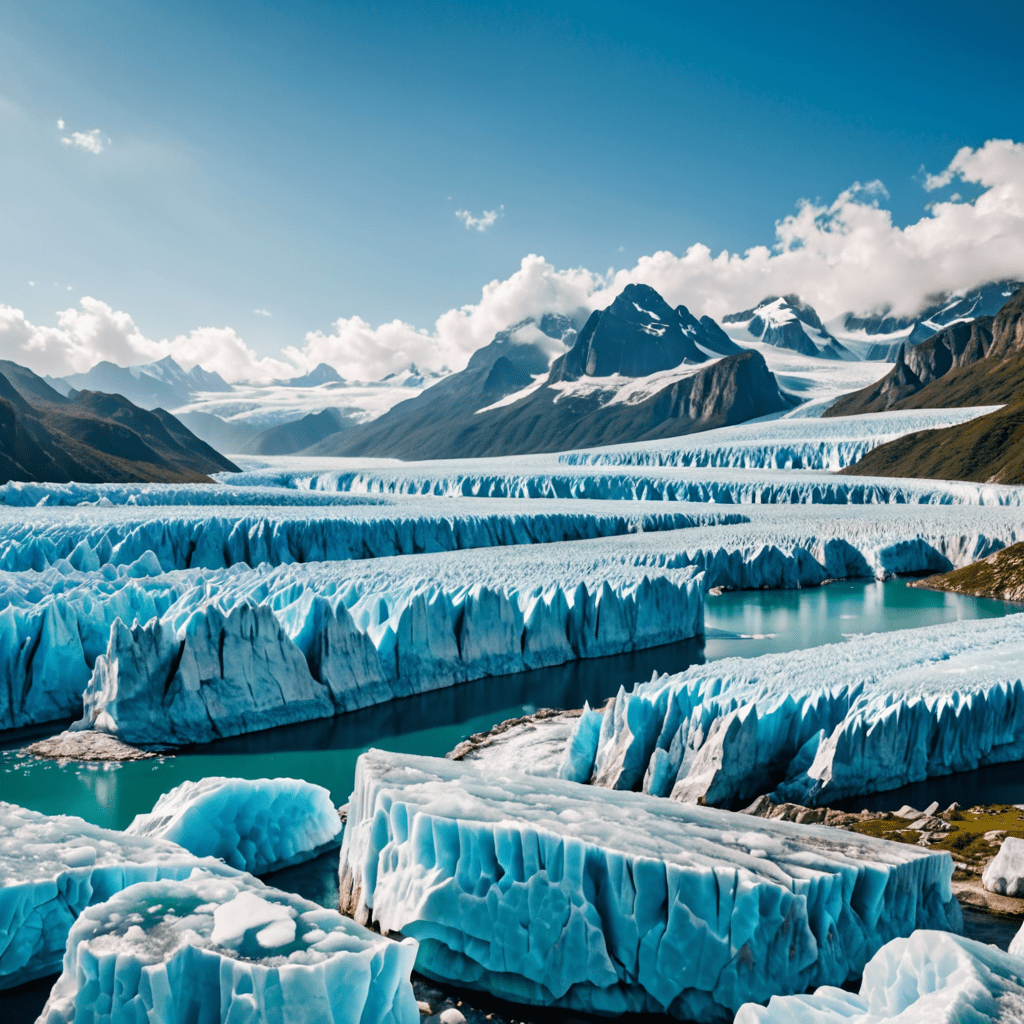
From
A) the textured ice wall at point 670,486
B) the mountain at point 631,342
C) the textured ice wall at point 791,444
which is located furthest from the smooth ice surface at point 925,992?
the mountain at point 631,342

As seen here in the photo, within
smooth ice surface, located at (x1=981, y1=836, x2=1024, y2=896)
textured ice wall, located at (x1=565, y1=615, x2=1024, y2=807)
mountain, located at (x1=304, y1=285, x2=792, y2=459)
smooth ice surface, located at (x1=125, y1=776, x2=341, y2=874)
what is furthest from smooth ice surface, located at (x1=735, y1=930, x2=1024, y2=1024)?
mountain, located at (x1=304, y1=285, x2=792, y2=459)

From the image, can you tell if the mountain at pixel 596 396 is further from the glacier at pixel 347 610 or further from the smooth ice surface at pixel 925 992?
the smooth ice surface at pixel 925 992

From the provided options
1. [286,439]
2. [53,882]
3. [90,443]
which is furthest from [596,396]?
[53,882]

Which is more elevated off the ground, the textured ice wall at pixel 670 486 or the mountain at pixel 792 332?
the mountain at pixel 792 332

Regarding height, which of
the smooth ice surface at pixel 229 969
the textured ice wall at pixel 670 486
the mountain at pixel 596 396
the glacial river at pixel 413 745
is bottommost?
the glacial river at pixel 413 745

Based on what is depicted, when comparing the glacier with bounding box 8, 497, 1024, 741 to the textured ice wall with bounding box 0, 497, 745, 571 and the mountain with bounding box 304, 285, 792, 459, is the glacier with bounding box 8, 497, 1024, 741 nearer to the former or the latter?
the textured ice wall with bounding box 0, 497, 745, 571

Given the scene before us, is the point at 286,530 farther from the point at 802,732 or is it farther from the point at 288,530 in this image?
the point at 802,732

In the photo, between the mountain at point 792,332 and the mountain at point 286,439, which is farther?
the mountain at point 286,439
